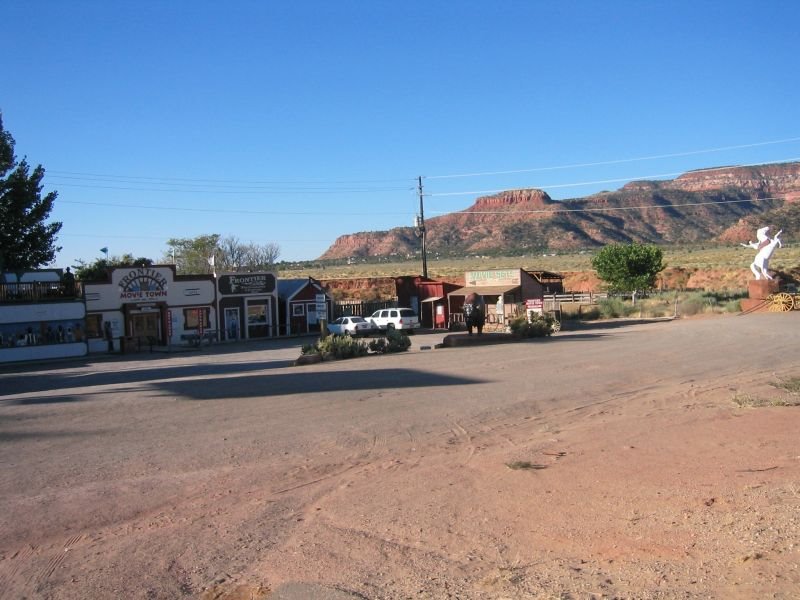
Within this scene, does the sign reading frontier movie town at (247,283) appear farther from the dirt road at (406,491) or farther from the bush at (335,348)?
the dirt road at (406,491)

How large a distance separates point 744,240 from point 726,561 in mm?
151486

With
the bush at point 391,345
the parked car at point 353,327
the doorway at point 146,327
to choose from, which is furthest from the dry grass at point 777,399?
the doorway at point 146,327

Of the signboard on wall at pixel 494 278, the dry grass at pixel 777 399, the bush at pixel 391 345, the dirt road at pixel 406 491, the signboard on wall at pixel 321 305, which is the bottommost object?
the dry grass at pixel 777 399

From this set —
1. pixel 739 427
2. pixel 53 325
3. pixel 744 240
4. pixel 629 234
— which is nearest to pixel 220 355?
pixel 53 325

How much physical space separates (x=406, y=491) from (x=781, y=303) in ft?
136

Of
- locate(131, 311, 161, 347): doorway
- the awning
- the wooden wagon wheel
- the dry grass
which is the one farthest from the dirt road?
the awning

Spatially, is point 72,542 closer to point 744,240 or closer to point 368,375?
point 368,375

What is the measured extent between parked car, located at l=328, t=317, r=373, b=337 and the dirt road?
89.8 feet

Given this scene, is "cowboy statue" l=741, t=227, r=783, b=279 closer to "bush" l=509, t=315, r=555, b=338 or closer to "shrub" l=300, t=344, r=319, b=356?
"bush" l=509, t=315, r=555, b=338

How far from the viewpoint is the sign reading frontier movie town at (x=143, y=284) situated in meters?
43.9

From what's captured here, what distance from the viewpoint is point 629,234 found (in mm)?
173375

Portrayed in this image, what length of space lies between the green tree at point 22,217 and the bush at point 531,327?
29.9 meters

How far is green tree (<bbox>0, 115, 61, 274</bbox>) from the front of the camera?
45.3 metres

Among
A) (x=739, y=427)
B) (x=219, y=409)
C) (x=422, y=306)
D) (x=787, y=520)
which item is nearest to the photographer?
(x=787, y=520)
